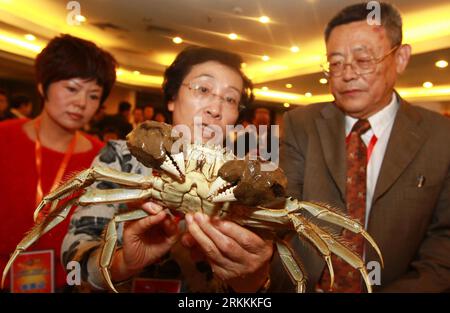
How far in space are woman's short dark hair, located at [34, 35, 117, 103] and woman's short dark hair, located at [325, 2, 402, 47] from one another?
1.16m

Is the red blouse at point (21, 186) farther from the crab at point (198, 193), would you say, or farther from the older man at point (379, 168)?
the older man at point (379, 168)

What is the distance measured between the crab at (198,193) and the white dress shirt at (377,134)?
586 millimetres

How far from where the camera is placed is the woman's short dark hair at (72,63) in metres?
1.82

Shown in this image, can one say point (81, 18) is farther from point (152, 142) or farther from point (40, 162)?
point (152, 142)

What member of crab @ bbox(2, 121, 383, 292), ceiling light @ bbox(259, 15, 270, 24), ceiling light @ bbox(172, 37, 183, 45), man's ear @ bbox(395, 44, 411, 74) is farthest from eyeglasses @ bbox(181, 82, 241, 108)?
ceiling light @ bbox(172, 37, 183, 45)

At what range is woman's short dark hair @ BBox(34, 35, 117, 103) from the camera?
182cm

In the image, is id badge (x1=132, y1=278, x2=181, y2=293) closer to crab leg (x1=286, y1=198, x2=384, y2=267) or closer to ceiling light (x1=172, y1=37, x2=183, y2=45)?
crab leg (x1=286, y1=198, x2=384, y2=267)

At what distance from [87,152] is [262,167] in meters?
1.35

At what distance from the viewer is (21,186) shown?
1.78m

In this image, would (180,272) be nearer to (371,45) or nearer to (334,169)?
(334,169)

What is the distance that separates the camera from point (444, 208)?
5.48 feet

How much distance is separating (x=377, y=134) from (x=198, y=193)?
1084 mm

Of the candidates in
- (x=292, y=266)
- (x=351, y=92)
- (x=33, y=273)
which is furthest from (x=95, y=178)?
(x=351, y=92)

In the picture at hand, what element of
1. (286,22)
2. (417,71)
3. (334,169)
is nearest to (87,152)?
(334,169)
